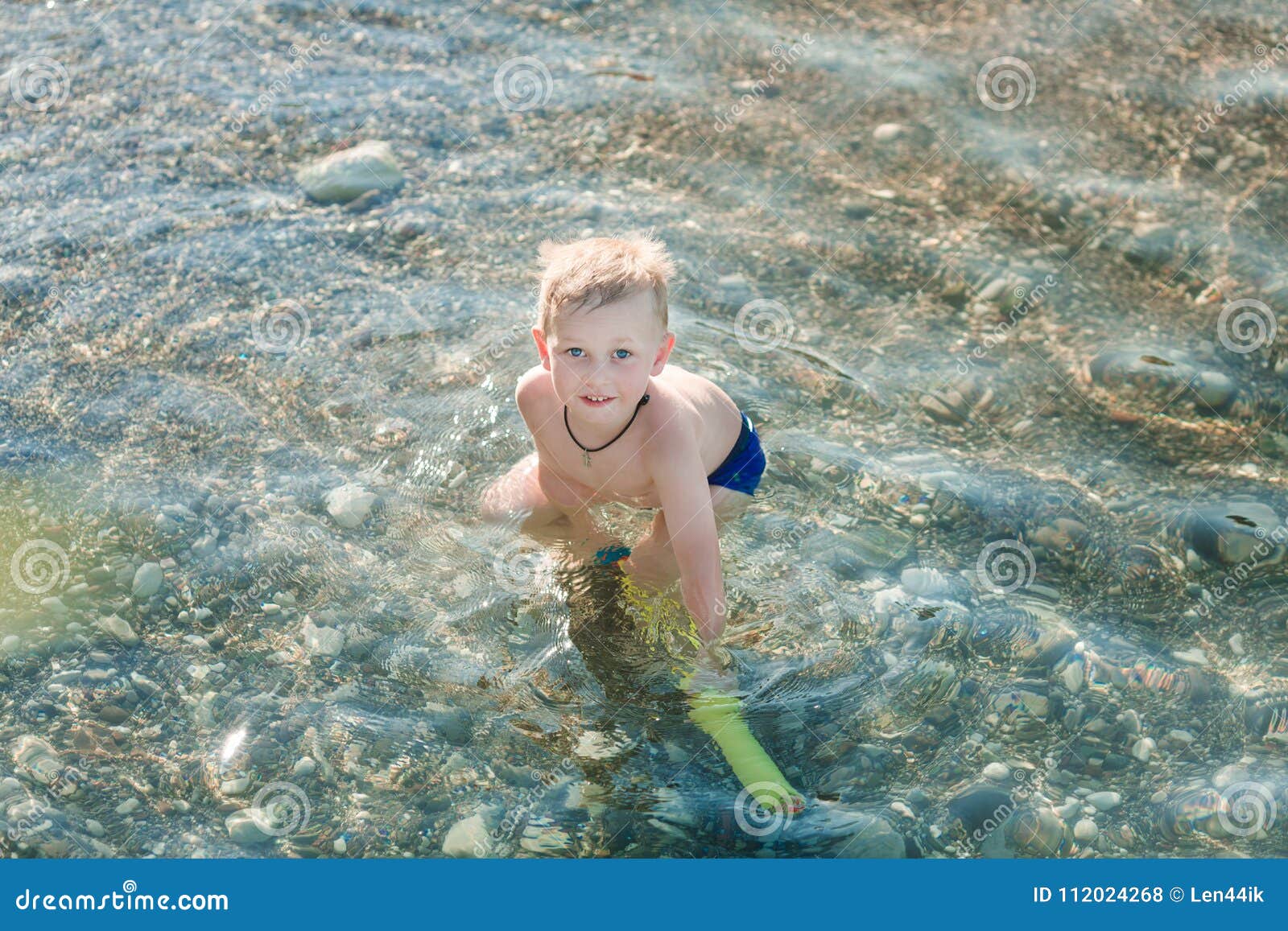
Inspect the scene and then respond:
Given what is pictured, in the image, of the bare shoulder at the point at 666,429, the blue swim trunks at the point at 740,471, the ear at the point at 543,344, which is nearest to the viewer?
the ear at the point at 543,344

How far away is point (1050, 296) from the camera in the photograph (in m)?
5.83

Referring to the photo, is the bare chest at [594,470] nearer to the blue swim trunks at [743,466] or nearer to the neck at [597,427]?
the neck at [597,427]

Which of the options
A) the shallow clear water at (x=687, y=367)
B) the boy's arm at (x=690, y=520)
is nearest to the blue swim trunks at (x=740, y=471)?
the shallow clear water at (x=687, y=367)

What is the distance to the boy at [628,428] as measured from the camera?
3760mm

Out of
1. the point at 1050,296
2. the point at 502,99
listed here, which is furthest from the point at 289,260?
the point at 1050,296

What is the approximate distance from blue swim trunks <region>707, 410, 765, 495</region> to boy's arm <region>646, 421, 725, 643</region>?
0.57 metres

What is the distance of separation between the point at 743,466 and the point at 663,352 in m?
0.87

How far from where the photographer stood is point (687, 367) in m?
5.44

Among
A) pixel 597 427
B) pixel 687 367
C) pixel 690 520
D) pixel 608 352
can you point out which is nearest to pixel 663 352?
pixel 608 352

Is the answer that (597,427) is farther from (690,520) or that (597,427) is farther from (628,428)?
(690,520)

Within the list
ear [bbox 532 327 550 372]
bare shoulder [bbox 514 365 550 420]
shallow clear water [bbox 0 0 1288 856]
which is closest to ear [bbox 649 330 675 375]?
ear [bbox 532 327 550 372]

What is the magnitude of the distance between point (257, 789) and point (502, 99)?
4504 mm

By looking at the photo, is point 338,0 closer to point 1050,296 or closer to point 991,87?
point 991,87

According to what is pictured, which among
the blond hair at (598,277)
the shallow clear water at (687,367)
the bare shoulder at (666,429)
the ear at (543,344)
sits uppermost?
the blond hair at (598,277)
